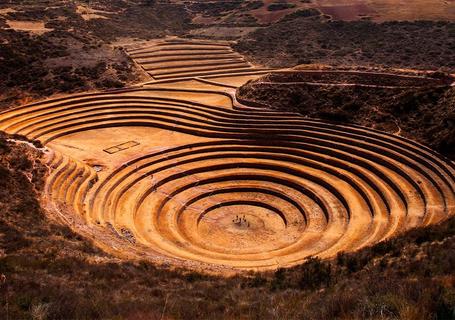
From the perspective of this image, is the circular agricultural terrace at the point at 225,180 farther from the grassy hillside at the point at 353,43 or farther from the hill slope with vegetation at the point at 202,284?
the grassy hillside at the point at 353,43

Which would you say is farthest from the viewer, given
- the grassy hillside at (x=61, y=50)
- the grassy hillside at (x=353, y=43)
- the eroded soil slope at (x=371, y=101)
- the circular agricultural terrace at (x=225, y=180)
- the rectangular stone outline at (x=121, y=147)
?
the grassy hillside at (x=353, y=43)

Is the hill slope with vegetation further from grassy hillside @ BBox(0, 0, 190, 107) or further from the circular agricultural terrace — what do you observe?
grassy hillside @ BBox(0, 0, 190, 107)

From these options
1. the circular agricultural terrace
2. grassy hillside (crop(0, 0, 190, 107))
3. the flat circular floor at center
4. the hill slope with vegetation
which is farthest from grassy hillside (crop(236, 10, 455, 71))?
the hill slope with vegetation

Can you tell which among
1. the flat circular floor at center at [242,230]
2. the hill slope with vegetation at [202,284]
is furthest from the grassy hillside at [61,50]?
the hill slope with vegetation at [202,284]

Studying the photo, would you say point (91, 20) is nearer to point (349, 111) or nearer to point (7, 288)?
point (349, 111)

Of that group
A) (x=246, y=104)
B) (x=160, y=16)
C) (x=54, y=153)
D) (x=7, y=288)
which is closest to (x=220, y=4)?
(x=160, y=16)

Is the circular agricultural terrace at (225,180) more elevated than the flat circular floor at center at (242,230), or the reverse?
the circular agricultural terrace at (225,180)

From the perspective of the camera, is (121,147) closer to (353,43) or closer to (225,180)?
(225,180)

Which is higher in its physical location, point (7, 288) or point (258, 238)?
point (7, 288)

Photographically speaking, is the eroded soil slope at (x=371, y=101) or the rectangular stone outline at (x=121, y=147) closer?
the eroded soil slope at (x=371, y=101)
